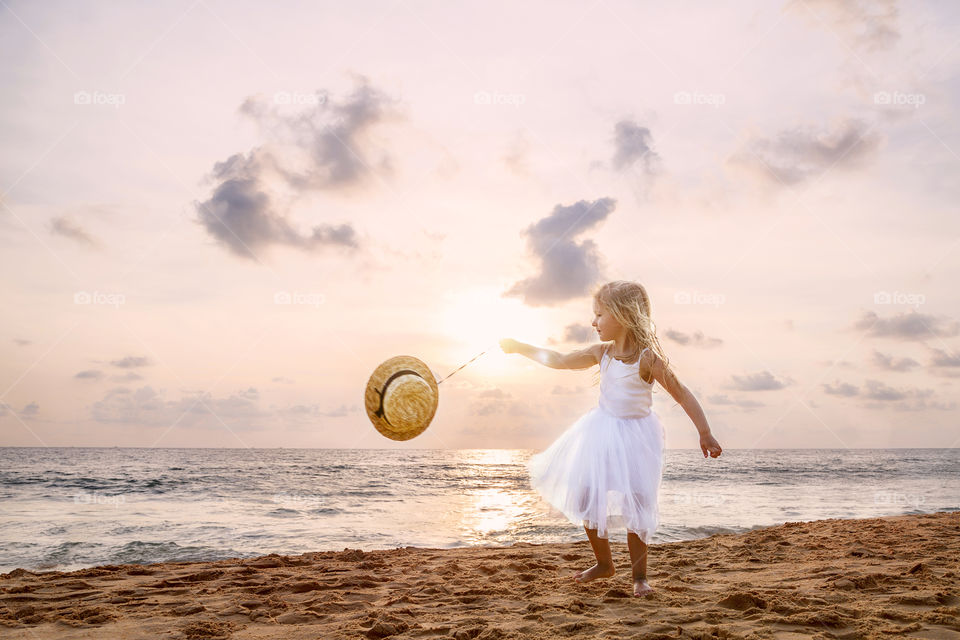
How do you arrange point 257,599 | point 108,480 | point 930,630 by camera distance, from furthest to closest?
point 108,480 < point 257,599 < point 930,630

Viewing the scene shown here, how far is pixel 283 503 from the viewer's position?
12008 mm

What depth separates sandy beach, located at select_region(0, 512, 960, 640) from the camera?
3.16m

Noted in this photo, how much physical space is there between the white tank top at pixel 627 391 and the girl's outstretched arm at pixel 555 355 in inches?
8.2

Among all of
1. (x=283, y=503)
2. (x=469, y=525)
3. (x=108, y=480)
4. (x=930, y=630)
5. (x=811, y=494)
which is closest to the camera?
(x=930, y=630)

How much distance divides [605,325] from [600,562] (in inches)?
65.6

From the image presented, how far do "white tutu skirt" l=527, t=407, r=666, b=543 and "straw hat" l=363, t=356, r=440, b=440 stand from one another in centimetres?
97

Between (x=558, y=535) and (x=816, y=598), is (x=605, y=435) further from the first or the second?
(x=558, y=535)

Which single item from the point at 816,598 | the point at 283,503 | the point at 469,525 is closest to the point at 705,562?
the point at 816,598

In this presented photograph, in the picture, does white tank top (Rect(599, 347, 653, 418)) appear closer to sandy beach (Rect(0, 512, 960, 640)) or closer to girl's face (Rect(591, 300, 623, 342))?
girl's face (Rect(591, 300, 623, 342))

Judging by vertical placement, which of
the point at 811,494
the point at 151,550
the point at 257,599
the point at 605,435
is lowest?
the point at 811,494

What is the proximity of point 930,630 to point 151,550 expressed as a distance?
25.1ft

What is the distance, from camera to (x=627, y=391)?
405cm
